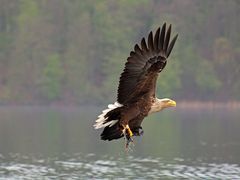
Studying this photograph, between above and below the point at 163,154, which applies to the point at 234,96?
above

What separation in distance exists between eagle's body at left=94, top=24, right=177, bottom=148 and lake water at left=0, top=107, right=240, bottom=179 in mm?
13718

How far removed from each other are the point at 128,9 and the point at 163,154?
38.4 metres

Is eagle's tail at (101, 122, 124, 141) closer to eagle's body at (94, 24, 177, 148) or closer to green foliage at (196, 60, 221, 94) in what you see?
eagle's body at (94, 24, 177, 148)

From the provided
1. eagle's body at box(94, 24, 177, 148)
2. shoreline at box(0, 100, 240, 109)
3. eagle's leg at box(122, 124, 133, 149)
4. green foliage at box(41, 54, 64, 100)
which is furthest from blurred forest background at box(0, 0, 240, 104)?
eagle's leg at box(122, 124, 133, 149)

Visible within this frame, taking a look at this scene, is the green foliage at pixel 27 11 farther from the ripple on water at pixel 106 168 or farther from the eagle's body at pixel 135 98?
the eagle's body at pixel 135 98

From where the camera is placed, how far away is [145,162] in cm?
3080

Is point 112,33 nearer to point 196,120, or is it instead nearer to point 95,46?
point 95,46

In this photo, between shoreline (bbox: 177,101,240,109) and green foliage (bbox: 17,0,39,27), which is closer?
shoreline (bbox: 177,101,240,109)

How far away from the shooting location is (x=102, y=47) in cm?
7119

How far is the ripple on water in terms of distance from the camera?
26672 mm

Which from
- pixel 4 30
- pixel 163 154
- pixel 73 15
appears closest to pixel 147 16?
pixel 73 15

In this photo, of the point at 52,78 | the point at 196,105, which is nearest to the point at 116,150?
the point at 196,105

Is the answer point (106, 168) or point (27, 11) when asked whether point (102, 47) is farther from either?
point (106, 168)

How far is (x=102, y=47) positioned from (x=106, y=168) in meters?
42.7
